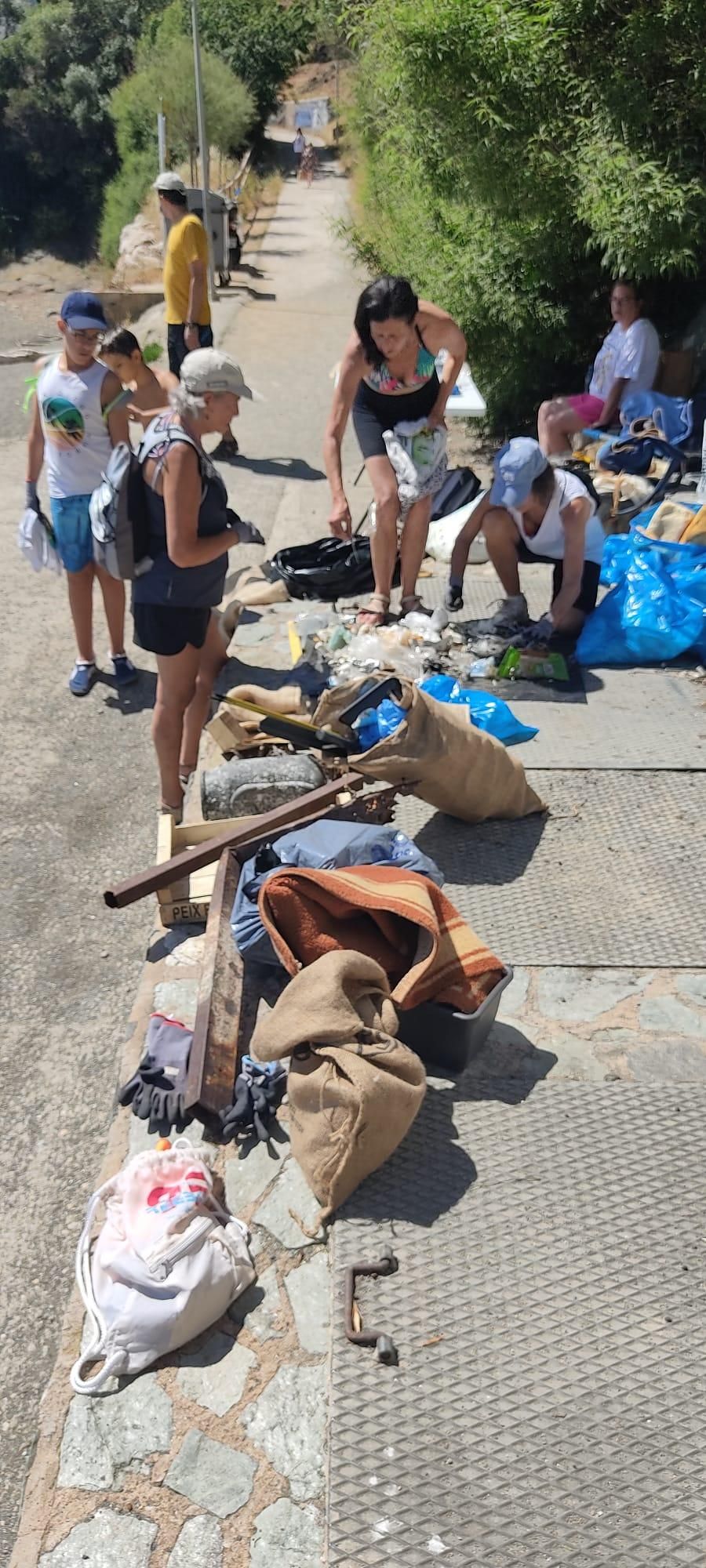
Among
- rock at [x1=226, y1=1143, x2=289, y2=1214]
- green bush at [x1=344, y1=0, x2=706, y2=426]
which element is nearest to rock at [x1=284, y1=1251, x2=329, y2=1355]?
rock at [x1=226, y1=1143, x2=289, y2=1214]

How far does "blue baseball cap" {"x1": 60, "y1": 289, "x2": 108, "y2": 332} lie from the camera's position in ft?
15.0

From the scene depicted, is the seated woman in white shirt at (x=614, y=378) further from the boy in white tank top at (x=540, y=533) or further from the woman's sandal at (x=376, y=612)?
the woman's sandal at (x=376, y=612)

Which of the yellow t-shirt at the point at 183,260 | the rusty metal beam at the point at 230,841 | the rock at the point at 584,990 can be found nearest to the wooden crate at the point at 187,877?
the rusty metal beam at the point at 230,841

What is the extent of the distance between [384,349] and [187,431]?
1.71m

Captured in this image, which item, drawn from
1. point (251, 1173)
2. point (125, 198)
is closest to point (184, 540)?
point (251, 1173)

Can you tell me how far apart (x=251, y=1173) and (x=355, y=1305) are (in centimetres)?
50

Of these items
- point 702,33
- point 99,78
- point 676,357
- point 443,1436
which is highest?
point 99,78

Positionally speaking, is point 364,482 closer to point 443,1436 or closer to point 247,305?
point 443,1436

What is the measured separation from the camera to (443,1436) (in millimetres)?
2061

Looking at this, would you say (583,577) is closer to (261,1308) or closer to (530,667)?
(530,667)

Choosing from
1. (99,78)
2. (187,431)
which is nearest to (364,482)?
(187,431)

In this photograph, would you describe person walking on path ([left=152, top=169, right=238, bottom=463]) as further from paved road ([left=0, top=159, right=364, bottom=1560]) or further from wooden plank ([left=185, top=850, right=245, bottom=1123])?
wooden plank ([left=185, top=850, right=245, bottom=1123])

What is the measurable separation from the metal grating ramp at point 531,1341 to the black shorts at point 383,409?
134 inches

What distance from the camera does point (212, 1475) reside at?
209cm
